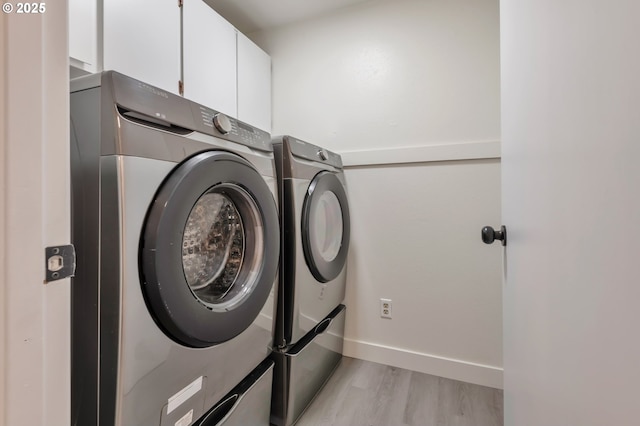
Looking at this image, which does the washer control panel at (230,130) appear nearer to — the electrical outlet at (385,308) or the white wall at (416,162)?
the white wall at (416,162)

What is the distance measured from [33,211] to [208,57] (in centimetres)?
129

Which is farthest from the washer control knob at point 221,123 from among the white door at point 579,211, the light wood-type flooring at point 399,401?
the light wood-type flooring at point 399,401

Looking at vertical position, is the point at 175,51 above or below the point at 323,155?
above

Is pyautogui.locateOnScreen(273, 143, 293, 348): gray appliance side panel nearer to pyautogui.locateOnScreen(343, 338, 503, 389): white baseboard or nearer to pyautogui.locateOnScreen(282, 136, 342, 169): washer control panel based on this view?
pyautogui.locateOnScreen(282, 136, 342, 169): washer control panel

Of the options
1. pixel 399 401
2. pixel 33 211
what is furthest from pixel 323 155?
pixel 399 401

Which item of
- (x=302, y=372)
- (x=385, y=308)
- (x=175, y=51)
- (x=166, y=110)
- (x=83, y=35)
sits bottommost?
(x=302, y=372)

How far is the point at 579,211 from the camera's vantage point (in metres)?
0.36

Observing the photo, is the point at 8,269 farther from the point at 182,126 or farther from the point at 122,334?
the point at 182,126

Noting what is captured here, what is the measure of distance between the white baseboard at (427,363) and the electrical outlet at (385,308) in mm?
193

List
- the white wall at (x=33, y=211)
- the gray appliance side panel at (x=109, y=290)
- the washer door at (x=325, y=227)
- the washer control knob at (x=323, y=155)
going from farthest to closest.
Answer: the washer control knob at (x=323, y=155) → the washer door at (x=325, y=227) → the gray appliance side panel at (x=109, y=290) → the white wall at (x=33, y=211)

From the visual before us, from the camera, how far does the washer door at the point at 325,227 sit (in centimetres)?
126

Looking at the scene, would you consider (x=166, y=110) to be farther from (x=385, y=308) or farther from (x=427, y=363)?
(x=427, y=363)

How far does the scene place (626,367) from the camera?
27 cm

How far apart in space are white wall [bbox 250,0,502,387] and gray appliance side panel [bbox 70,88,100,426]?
1371 mm
